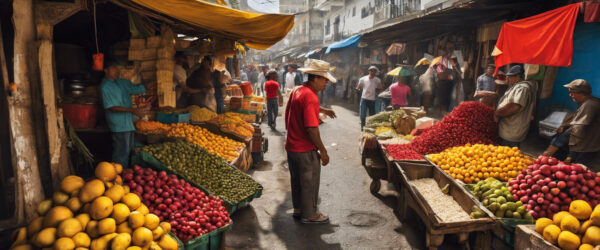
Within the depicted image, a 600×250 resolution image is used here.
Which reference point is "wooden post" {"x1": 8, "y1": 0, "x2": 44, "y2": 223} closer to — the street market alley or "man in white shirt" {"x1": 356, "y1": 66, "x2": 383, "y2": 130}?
the street market alley

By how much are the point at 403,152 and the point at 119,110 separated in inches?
183

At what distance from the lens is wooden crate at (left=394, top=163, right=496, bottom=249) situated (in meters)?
3.35

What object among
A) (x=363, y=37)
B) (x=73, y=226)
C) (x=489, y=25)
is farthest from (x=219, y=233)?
(x=363, y=37)

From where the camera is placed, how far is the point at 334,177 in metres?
6.90

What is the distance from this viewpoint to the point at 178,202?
3830 mm

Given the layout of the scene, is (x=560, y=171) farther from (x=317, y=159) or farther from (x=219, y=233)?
(x=219, y=233)

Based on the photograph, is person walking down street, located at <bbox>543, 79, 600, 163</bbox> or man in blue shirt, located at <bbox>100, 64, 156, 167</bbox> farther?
man in blue shirt, located at <bbox>100, 64, 156, 167</bbox>

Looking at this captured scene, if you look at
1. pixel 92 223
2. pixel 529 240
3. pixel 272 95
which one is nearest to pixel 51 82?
pixel 92 223

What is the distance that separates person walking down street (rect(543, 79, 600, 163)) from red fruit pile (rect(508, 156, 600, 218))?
1560mm

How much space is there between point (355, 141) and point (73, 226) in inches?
325

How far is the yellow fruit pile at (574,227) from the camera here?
9.18 ft

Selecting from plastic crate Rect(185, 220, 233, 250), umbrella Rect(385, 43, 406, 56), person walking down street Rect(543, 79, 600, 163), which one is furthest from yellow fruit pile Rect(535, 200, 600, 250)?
umbrella Rect(385, 43, 406, 56)

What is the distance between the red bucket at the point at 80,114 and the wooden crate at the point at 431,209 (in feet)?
16.3

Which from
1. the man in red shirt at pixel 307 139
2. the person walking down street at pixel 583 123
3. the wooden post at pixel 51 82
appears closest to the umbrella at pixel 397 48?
the person walking down street at pixel 583 123
